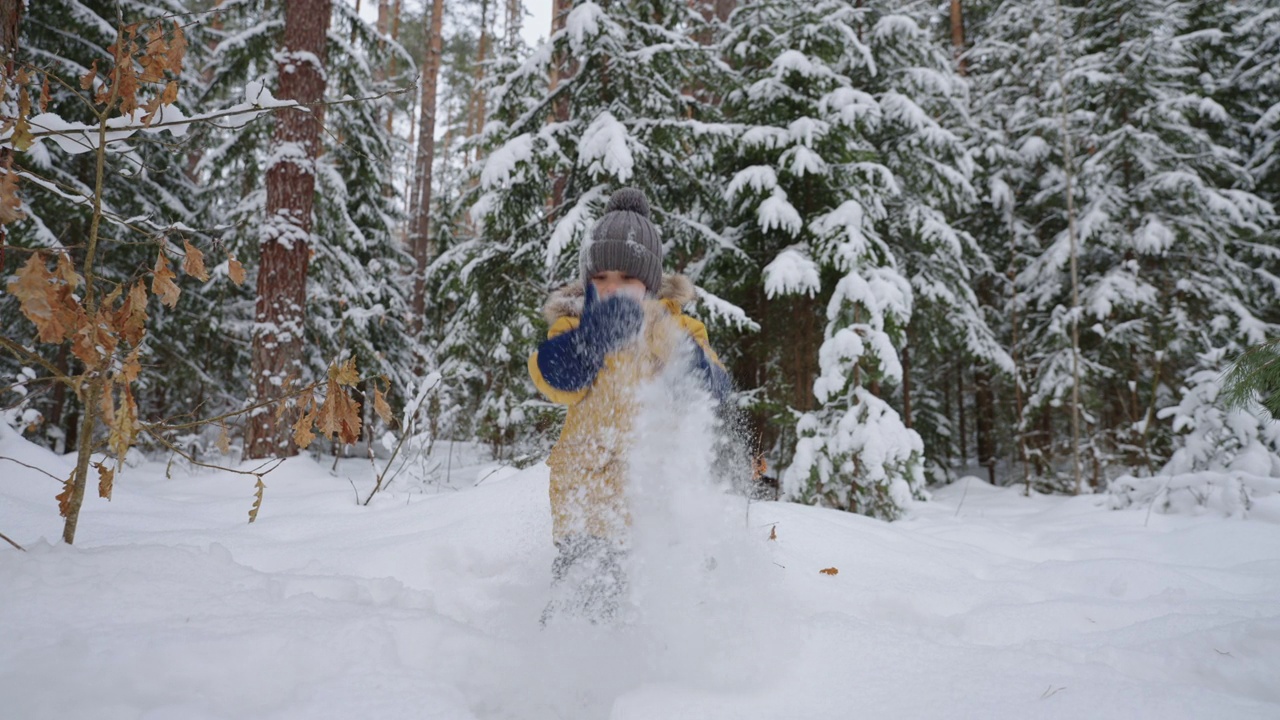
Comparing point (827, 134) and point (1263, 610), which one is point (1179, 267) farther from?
point (1263, 610)

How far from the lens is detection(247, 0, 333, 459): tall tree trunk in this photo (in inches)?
227

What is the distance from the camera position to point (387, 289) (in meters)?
12.8

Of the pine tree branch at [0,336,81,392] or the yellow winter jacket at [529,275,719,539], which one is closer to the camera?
the pine tree branch at [0,336,81,392]

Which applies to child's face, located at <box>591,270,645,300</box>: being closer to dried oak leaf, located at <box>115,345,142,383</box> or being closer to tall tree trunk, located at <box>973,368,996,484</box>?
dried oak leaf, located at <box>115,345,142,383</box>

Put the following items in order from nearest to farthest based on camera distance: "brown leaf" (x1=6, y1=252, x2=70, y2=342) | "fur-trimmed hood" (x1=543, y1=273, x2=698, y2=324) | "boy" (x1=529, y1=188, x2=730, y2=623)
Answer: "brown leaf" (x1=6, y1=252, x2=70, y2=342) < "boy" (x1=529, y1=188, x2=730, y2=623) < "fur-trimmed hood" (x1=543, y1=273, x2=698, y2=324)

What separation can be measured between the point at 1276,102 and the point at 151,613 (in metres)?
16.3

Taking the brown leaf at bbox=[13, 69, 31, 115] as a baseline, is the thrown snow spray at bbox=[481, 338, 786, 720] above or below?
below

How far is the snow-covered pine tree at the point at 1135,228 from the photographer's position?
9.20 m

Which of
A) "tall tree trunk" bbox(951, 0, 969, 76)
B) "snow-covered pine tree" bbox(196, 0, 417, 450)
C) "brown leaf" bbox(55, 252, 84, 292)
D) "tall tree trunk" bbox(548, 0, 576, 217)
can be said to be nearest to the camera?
"brown leaf" bbox(55, 252, 84, 292)

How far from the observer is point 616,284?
8.23 feet

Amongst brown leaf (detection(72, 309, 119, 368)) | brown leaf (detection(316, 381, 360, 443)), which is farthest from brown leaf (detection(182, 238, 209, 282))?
brown leaf (detection(316, 381, 360, 443))

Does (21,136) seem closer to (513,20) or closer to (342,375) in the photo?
(342,375)

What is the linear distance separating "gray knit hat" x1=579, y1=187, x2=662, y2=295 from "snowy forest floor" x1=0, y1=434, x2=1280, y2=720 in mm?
1072

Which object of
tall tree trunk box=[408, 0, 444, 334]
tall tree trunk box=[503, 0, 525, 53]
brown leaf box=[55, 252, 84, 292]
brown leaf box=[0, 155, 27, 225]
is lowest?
brown leaf box=[55, 252, 84, 292]
